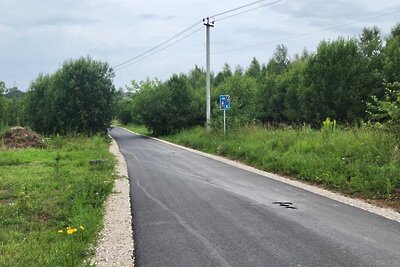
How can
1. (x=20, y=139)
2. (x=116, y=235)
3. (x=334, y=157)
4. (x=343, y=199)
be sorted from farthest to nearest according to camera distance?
(x=20, y=139) → (x=334, y=157) → (x=343, y=199) → (x=116, y=235)

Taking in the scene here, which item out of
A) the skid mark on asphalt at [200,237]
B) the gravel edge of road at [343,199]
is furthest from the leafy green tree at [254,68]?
the skid mark on asphalt at [200,237]

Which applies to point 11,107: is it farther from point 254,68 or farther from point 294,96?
point 254,68

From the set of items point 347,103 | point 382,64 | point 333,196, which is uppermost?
point 382,64

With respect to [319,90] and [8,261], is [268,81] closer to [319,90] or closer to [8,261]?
[319,90]

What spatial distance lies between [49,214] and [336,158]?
8.58m

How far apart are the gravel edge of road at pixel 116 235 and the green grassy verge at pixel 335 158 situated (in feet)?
18.9

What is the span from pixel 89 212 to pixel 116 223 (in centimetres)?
73

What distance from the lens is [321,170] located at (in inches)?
485

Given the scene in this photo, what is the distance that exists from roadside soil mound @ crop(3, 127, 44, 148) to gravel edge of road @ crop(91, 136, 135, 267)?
16.5 metres

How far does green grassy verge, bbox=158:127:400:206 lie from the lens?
1039 cm

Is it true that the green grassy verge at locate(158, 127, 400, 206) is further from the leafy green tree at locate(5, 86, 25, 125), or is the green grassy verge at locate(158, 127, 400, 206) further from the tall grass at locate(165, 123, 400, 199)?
the leafy green tree at locate(5, 86, 25, 125)

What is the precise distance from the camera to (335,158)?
12.7 m

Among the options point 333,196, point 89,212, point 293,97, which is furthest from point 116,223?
point 293,97

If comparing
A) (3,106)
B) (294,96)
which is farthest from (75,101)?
(294,96)
